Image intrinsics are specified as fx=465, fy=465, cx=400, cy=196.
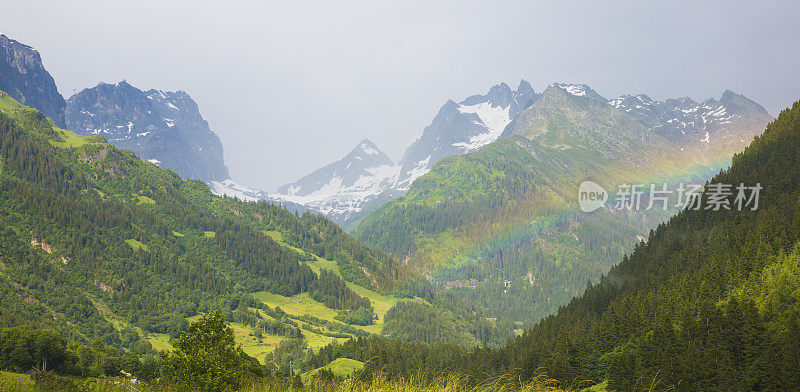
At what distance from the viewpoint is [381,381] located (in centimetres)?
1517

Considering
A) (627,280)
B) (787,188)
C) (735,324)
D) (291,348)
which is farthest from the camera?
(291,348)

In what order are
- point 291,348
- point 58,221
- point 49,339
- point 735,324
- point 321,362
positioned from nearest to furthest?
point 735,324, point 49,339, point 321,362, point 291,348, point 58,221

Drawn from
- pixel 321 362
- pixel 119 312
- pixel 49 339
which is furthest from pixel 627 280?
pixel 119 312

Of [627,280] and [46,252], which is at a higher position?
[46,252]

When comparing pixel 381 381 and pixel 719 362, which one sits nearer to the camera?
pixel 381 381

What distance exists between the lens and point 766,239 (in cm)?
7238

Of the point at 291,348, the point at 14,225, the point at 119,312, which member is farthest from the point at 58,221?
the point at 291,348

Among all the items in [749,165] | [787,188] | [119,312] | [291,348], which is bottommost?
[291,348]

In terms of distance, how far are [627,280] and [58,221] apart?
665 ft

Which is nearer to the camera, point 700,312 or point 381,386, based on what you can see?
point 381,386

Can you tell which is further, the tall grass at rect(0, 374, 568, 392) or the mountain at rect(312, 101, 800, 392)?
the mountain at rect(312, 101, 800, 392)

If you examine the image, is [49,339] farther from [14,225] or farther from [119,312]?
[14,225]

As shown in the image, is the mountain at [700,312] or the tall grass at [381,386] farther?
the mountain at [700,312]

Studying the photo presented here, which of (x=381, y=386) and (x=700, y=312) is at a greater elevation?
(x=381, y=386)
